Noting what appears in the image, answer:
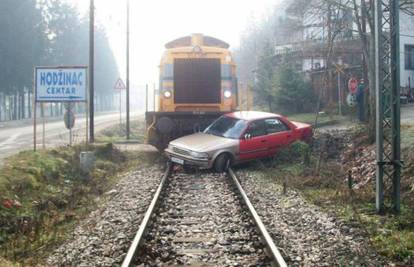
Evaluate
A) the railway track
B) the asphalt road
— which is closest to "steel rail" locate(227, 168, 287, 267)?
the railway track

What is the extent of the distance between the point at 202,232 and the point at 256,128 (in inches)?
306

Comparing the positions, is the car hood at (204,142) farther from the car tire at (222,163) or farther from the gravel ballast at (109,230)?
the gravel ballast at (109,230)

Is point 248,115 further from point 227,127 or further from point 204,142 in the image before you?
point 204,142

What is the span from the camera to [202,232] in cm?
793

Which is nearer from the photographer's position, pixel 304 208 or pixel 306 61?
pixel 304 208

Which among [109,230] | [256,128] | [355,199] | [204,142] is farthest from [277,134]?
[109,230]

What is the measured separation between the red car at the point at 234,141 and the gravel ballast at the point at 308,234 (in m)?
3.21

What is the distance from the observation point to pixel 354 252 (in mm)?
6805

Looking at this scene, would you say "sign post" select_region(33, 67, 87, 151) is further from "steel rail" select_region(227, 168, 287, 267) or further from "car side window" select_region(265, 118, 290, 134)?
"steel rail" select_region(227, 168, 287, 267)

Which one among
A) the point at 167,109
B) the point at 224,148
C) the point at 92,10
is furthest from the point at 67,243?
Answer: the point at 92,10

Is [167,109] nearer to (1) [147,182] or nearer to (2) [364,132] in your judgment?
(1) [147,182]

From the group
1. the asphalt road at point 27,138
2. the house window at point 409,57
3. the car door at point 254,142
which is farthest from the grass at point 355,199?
the house window at point 409,57

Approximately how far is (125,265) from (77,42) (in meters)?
62.4

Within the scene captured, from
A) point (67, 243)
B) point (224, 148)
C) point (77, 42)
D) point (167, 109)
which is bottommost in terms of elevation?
point (67, 243)
